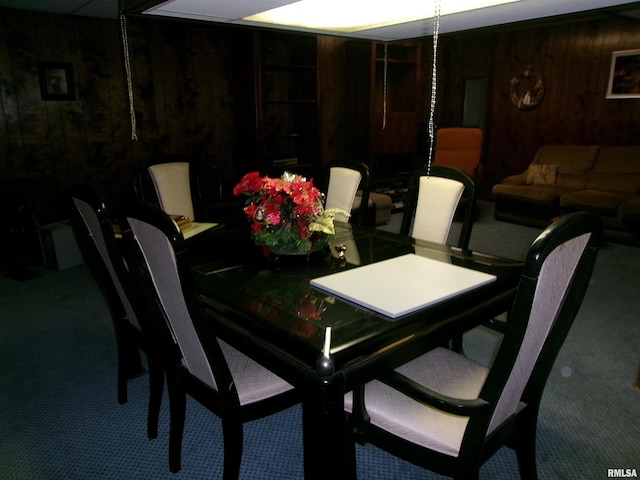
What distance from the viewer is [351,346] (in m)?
1.16

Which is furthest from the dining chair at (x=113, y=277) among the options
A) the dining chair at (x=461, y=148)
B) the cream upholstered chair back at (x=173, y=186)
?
the dining chair at (x=461, y=148)

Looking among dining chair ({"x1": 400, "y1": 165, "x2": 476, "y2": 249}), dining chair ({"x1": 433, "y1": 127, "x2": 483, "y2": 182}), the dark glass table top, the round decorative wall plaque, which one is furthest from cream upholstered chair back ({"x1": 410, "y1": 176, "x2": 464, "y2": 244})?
the round decorative wall plaque

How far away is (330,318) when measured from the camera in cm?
131

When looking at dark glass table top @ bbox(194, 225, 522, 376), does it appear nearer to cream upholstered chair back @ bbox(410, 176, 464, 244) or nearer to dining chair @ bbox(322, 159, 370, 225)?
cream upholstered chair back @ bbox(410, 176, 464, 244)

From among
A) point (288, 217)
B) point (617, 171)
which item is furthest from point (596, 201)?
point (288, 217)

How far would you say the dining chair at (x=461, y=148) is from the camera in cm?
584

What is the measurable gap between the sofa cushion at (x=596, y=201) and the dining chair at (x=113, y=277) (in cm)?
441

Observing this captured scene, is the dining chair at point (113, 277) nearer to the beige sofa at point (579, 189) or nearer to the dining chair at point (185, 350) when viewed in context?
the dining chair at point (185, 350)

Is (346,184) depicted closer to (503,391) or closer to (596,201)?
(503,391)

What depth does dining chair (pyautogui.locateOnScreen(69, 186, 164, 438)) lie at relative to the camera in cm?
165

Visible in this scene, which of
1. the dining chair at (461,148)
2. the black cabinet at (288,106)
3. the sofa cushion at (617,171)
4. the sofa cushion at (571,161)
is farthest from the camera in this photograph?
the dining chair at (461,148)

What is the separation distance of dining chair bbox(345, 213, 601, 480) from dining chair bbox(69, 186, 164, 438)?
0.87 meters

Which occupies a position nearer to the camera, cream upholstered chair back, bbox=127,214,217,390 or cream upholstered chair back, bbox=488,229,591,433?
cream upholstered chair back, bbox=488,229,591,433

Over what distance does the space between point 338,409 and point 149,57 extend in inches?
170
